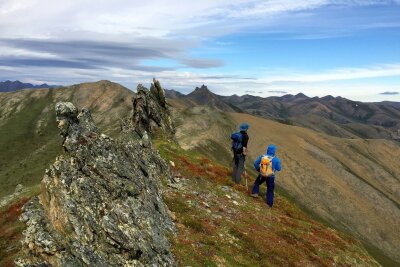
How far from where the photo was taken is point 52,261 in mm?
16703

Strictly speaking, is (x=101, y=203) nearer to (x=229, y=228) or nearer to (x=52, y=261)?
(x=52, y=261)

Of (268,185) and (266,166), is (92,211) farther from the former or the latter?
(268,185)

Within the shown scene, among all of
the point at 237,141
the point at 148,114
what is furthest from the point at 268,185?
the point at 148,114

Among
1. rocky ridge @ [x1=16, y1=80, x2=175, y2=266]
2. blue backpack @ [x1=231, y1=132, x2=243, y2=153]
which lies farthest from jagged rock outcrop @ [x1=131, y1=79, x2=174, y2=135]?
rocky ridge @ [x1=16, y1=80, x2=175, y2=266]

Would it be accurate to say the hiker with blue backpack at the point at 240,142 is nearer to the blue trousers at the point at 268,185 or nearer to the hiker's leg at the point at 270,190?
the blue trousers at the point at 268,185

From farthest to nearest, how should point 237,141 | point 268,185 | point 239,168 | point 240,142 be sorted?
point 239,168, point 237,141, point 240,142, point 268,185

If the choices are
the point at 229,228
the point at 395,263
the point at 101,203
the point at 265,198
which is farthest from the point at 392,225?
the point at 101,203

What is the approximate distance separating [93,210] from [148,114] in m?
35.0

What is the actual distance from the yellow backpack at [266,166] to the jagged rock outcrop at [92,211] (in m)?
12.3

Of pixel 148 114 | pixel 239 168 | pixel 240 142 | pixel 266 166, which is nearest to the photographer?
pixel 266 166

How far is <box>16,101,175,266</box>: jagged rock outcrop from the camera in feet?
56.9

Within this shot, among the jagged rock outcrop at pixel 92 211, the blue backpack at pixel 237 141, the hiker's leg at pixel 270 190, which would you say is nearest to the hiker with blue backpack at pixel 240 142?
the blue backpack at pixel 237 141

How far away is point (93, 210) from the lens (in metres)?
19.6

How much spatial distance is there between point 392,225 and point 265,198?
130763 mm
